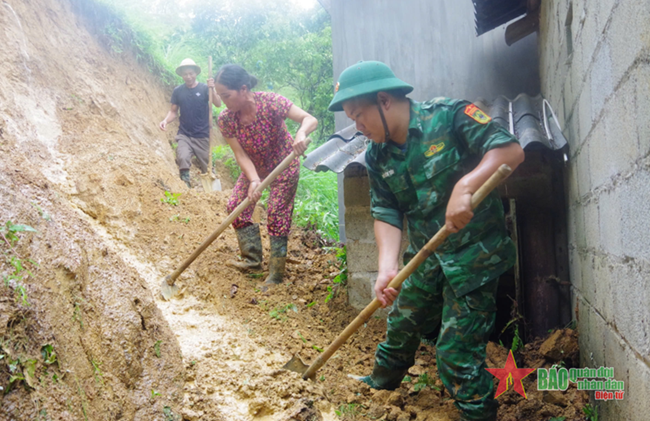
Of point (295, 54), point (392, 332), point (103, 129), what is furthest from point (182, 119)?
point (295, 54)

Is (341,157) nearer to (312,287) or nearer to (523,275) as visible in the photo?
(312,287)

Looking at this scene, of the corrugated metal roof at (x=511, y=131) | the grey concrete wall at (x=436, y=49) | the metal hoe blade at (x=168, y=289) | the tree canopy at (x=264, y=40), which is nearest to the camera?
the corrugated metal roof at (x=511, y=131)

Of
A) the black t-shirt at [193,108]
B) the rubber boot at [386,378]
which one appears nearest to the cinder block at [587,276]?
the rubber boot at [386,378]

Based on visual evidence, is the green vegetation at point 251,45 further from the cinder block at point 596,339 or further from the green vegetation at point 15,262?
the green vegetation at point 15,262

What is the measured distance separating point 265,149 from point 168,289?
1.53m

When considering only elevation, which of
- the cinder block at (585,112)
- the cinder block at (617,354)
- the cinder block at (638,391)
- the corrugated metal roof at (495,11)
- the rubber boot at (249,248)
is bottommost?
the cinder block at (638,391)

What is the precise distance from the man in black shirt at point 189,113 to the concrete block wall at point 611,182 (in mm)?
5912

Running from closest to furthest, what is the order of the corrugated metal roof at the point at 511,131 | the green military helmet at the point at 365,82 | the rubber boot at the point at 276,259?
the green military helmet at the point at 365,82
the corrugated metal roof at the point at 511,131
the rubber boot at the point at 276,259

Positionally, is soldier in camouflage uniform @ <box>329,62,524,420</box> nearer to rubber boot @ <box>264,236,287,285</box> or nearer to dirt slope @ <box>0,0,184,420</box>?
dirt slope @ <box>0,0,184,420</box>

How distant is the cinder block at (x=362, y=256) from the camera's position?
4.04m

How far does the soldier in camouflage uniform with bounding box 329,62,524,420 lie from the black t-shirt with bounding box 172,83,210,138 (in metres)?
5.76

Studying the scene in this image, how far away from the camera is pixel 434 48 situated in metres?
5.58

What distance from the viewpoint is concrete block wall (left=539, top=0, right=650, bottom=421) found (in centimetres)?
149

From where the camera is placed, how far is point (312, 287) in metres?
4.52
